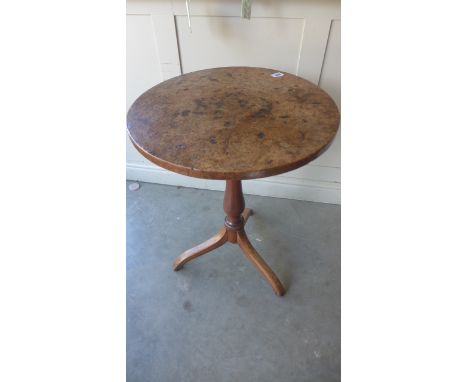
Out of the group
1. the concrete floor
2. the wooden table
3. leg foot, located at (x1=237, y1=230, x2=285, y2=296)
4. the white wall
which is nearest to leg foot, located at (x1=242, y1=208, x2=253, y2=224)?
the concrete floor

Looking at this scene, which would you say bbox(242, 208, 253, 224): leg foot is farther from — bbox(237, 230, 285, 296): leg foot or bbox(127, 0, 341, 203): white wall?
bbox(127, 0, 341, 203): white wall

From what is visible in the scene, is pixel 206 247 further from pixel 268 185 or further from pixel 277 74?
pixel 277 74

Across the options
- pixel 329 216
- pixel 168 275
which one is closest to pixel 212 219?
pixel 168 275

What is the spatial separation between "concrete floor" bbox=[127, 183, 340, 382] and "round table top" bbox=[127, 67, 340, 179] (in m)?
0.78

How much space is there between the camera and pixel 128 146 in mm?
1866

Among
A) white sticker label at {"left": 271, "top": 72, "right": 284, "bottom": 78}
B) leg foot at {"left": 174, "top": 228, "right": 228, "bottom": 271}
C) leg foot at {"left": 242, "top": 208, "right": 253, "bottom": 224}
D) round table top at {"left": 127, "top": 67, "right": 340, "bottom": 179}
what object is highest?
white sticker label at {"left": 271, "top": 72, "right": 284, "bottom": 78}

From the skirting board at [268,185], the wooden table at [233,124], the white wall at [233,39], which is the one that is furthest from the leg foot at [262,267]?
the white wall at [233,39]

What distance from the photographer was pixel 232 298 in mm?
1327

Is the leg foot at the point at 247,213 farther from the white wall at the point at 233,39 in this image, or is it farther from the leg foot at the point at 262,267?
the white wall at the point at 233,39

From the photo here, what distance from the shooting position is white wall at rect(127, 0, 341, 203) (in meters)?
1.21

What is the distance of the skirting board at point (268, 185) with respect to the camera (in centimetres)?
174

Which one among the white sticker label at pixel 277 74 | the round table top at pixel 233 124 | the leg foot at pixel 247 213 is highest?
the white sticker label at pixel 277 74

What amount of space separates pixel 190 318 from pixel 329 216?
37.7 inches

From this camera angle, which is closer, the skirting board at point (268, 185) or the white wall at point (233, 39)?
the white wall at point (233, 39)
